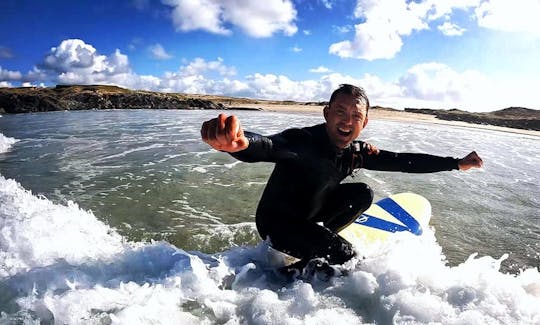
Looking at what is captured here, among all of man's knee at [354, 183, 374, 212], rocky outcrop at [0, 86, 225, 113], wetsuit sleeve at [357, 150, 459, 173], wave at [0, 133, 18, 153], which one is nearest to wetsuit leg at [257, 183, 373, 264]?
man's knee at [354, 183, 374, 212]

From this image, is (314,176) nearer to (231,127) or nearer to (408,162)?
(408,162)

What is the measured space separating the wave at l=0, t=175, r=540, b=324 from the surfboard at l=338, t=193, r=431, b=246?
85 cm

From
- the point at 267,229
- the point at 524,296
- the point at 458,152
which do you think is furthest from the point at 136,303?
the point at 458,152

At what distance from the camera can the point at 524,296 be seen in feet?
10.7

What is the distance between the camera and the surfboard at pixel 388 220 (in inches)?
200

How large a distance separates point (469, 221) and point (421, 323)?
4.59 m

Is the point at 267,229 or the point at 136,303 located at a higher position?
the point at 267,229

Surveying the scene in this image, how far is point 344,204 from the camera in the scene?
13.8 ft

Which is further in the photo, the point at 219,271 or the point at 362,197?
the point at 362,197

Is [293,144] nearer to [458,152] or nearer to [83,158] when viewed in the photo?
[83,158]

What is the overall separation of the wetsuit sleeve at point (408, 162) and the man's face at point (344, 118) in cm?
56

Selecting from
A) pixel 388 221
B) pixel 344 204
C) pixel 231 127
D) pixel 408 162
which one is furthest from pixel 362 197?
pixel 231 127

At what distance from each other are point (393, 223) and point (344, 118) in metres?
2.41

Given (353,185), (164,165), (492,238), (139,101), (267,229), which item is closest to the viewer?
(267,229)
